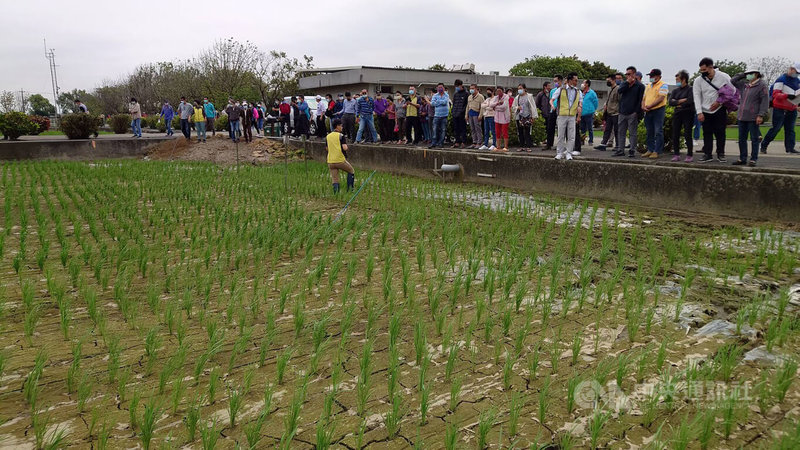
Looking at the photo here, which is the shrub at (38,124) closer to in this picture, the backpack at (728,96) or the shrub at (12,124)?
the shrub at (12,124)

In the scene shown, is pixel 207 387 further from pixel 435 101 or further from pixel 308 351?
pixel 435 101

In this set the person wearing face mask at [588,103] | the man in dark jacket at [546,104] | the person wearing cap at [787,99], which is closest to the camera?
the person wearing cap at [787,99]

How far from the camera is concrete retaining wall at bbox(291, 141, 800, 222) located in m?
6.41

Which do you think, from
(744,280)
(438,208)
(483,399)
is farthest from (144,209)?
(744,280)

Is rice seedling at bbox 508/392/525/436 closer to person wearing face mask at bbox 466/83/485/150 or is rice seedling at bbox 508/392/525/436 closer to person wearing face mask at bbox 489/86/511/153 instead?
person wearing face mask at bbox 489/86/511/153

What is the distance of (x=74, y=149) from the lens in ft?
58.3

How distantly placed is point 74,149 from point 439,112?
503 inches

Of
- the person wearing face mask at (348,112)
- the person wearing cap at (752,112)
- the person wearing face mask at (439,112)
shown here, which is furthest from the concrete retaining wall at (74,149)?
the person wearing cap at (752,112)

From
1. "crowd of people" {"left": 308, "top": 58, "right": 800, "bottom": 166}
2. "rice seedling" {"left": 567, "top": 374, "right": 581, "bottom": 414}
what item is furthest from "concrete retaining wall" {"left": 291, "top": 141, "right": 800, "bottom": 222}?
"rice seedling" {"left": 567, "top": 374, "right": 581, "bottom": 414}

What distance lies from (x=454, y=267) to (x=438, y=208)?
117 inches

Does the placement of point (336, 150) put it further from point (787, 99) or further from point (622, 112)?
point (787, 99)

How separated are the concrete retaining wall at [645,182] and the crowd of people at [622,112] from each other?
549 mm

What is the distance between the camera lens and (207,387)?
9.02ft

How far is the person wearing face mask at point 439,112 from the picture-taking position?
1237 cm
